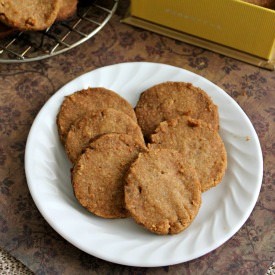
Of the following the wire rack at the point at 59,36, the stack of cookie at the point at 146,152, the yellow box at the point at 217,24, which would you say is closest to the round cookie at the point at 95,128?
the stack of cookie at the point at 146,152

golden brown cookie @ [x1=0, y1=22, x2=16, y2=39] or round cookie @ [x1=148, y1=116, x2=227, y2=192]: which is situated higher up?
golden brown cookie @ [x1=0, y1=22, x2=16, y2=39]

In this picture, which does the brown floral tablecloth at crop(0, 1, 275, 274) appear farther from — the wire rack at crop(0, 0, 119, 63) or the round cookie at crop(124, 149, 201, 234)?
the round cookie at crop(124, 149, 201, 234)

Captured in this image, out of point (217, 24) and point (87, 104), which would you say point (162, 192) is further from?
point (217, 24)

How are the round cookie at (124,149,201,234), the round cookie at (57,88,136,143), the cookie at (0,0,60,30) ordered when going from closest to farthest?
1. the round cookie at (124,149,201,234)
2. the round cookie at (57,88,136,143)
3. the cookie at (0,0,60,30)

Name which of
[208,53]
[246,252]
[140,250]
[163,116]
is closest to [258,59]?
[208,53]

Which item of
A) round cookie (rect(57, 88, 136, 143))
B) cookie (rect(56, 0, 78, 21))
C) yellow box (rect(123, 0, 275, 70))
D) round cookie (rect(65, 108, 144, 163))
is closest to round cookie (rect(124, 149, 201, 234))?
round cookie (rect(65, 108, 144, 163))

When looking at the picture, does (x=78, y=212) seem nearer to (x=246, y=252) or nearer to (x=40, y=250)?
(x=40, y=250)
